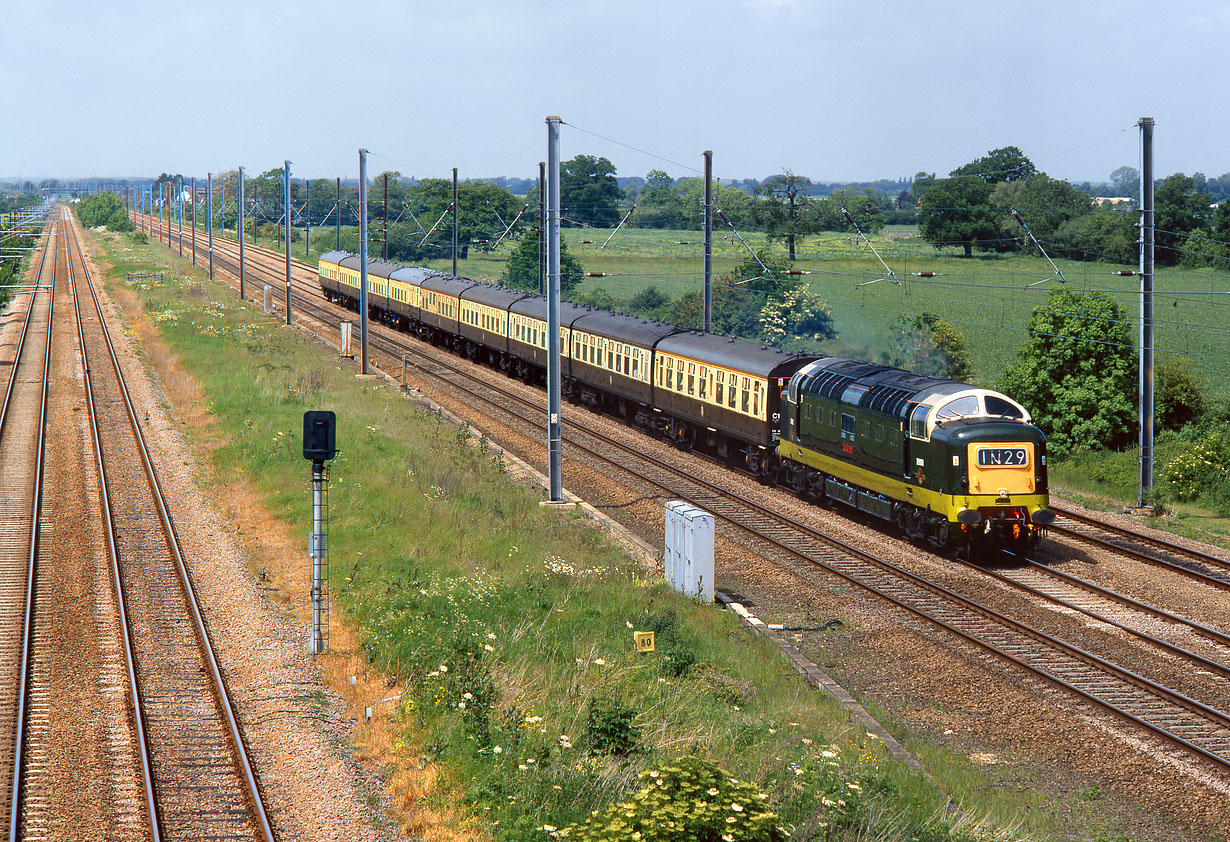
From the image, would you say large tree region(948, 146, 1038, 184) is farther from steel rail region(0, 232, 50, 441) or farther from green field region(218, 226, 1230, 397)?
steel rail region(0, 232, 50, 441)

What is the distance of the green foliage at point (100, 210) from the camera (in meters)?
178

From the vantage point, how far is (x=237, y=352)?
160 ft

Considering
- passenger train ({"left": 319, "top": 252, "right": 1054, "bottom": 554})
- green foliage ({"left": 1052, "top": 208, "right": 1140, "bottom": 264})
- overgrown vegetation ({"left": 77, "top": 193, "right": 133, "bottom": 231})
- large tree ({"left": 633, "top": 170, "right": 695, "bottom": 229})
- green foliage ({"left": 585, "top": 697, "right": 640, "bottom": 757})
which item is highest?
overgrown vegetation ({"left": 77, "top": 193, "right": 133, "bottom": 231})

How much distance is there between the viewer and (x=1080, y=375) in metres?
37.8

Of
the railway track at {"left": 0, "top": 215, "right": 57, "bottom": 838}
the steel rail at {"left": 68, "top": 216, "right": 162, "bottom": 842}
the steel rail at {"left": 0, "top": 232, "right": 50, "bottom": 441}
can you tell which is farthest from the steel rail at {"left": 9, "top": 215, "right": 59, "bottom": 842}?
the steel rail at {"left": 68, "top": 216, "right": 162, "bottom": 842}

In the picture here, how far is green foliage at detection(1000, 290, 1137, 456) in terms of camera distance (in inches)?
1448

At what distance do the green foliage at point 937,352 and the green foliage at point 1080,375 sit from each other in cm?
928

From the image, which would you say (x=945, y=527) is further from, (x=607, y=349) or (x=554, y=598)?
(x=607, y=349)

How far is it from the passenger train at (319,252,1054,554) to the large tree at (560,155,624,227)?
63608 millimetres

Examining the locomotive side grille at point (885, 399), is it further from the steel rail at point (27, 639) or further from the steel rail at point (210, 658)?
the steel rail at point (27, 639)

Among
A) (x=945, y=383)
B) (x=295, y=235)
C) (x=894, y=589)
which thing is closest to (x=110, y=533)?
(x=894, y=589)

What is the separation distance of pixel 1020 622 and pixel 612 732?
968 centimetres

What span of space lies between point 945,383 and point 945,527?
3.10 m

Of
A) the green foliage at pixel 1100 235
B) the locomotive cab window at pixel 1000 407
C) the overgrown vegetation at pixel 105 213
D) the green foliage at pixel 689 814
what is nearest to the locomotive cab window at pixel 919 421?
the locomotive cab window at pixel 1000 407
